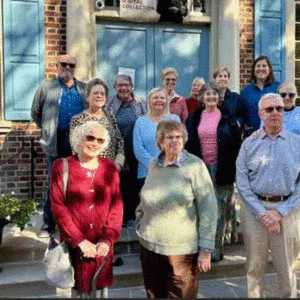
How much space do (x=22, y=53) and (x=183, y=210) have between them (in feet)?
15.1

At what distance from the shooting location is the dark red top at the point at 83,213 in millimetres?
3508

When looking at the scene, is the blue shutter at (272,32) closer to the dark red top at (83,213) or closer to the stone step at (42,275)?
the stone step at (42,275)

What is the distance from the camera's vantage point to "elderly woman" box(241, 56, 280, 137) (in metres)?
5.98

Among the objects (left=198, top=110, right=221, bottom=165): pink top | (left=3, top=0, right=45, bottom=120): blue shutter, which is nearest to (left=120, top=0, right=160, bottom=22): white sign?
(left=3, top=0, right=45, bottom=120): blue shutter

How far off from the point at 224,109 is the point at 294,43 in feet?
12.9

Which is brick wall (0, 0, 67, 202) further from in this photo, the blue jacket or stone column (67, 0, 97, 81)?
the blue jacket

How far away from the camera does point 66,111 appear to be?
556cm

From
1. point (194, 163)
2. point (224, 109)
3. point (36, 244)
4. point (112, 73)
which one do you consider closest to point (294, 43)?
point (112, 73)

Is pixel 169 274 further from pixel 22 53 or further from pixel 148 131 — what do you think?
pixel 22 53

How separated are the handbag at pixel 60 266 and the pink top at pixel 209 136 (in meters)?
1.87

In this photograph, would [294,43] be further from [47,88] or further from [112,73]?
[47,88]

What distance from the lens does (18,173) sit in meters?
7.48

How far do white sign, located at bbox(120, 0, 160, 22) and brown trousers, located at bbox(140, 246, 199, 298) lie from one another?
16.2 feet

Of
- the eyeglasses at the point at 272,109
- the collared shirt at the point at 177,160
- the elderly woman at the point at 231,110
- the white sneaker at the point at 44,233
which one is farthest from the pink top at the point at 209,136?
→ the white sneaker at the point at 44,233
